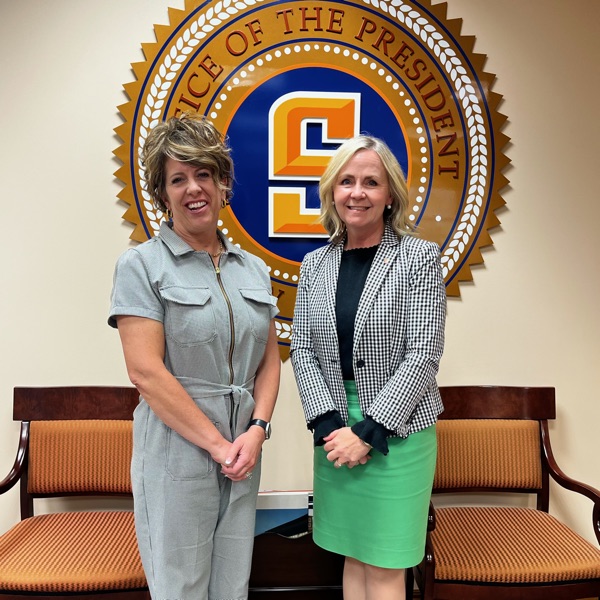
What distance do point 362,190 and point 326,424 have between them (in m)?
0.68

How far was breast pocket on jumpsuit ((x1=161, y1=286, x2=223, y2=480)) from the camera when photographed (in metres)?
1.20

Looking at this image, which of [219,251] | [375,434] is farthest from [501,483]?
[219,251]

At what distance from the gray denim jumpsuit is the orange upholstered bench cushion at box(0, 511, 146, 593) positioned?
1.40 ft

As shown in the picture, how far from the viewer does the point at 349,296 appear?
1427 millimetres

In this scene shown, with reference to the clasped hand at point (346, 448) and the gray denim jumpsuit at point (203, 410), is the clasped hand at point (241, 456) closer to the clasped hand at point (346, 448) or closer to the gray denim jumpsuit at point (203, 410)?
the gray denim jumpsuit at point (203, 410)

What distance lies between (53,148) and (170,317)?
4.27 feet

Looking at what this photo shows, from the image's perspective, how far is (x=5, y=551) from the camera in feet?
5.53

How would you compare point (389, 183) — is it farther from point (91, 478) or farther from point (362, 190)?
point (91, 478)

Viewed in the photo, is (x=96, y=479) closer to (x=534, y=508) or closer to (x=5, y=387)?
(x=5, y=387)

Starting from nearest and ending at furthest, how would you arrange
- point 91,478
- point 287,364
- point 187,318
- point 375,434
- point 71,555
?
point 187,318 < point 375,434 < point 71,555 < point 91,478 < point 287,364

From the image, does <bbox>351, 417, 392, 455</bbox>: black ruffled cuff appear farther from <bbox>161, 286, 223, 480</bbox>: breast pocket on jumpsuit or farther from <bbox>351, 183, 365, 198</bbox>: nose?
<bbox>351, 183, 365, 198</bbox>: nose

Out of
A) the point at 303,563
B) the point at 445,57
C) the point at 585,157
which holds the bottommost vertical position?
the point at 303,563

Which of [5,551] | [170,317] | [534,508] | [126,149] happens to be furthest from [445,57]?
[5,551]

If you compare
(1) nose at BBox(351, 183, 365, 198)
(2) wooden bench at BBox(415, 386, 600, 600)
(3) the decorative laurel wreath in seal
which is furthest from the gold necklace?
(2) wooden bench at BBox(415, 386, 600, 600)
